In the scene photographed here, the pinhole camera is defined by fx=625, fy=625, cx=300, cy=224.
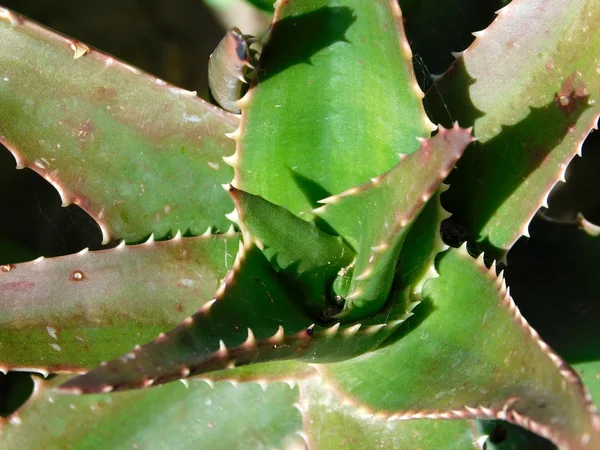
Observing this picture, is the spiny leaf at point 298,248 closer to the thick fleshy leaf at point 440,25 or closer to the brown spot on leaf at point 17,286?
the brown spot on leaf at point 17,286

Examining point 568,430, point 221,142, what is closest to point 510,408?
point 568,430

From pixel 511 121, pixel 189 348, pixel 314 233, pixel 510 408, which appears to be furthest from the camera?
pixel 511 121

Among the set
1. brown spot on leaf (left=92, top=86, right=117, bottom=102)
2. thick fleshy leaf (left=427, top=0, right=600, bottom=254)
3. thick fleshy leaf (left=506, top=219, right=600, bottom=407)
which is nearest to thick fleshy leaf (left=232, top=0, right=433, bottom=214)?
thick fleshy leaf (left=427, top=0, right=600, bottom=254)

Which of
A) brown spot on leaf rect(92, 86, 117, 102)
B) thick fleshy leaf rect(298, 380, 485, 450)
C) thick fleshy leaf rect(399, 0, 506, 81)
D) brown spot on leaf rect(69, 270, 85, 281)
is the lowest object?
thick fleshy leaf rect(298, 380, 485, 450)

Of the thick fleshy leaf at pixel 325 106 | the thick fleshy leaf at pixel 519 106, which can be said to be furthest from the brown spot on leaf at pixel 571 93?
the thick fleshy leaf at pixel 325 106

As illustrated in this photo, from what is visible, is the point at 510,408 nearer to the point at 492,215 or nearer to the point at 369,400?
the point at 369,400

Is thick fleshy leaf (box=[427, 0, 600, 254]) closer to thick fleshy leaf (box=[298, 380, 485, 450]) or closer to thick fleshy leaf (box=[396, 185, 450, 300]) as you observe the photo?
thick fleshy leaf (box=[396, 185, 450, 300])
